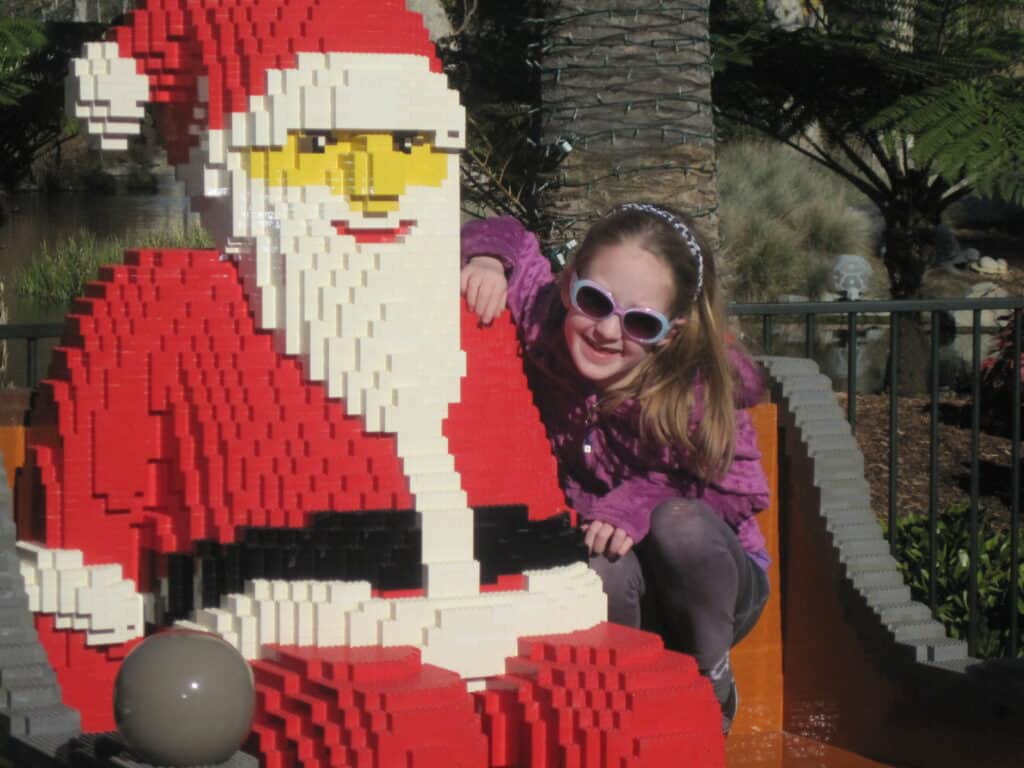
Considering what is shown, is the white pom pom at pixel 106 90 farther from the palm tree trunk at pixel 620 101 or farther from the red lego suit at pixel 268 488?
the palm tree trunk at pixel 620 101

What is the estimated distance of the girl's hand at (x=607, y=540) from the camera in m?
3.41

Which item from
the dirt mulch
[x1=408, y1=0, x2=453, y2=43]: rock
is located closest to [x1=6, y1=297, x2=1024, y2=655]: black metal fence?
the dirt mulch

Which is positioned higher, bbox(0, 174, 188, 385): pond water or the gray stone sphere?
bbox(0, 174, 188, 385): pond water

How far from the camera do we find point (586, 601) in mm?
3121

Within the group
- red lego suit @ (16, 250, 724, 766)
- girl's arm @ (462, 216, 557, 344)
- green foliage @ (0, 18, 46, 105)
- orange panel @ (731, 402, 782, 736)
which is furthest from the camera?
green foliage @ (0, 18, 46, 105)

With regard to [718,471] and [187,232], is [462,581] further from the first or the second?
[187,232]

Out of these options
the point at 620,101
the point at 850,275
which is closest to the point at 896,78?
the point at 620,101

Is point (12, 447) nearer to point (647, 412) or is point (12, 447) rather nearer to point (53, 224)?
point (647, 412)

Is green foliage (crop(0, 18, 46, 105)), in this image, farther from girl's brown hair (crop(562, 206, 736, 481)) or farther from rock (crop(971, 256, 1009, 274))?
rock (crop(971, 256, 1009, 274))

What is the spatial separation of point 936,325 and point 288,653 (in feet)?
8.82

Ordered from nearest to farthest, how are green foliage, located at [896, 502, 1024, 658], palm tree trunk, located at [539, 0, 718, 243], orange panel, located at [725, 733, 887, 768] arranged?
1. orange panel, located at [725, 733, 887, 768]
2. palm tree trunk, located at [539, 0, 718, 243]
3. green foliage, located at [896, 502, 1024, 658]

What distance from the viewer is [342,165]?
3033 mm

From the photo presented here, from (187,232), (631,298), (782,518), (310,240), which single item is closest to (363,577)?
(310,240)

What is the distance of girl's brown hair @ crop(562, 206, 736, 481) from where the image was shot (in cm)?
341
